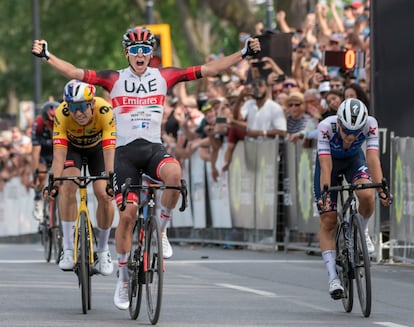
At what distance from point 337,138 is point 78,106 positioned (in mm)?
2316

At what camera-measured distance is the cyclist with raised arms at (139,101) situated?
1353 centimetres

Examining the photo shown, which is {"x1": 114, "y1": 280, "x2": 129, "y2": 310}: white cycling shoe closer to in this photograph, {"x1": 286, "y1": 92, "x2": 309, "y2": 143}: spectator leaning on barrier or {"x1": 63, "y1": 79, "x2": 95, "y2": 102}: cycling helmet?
{"x1": 63, "y1": 79, "x2": 95, "y2": 102}: cycling helmet

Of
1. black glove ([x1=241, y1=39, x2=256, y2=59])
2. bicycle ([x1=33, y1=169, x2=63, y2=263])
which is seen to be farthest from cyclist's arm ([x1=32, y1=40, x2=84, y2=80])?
bicycle ([x1=33, y1=169, x2=63, y2=263])

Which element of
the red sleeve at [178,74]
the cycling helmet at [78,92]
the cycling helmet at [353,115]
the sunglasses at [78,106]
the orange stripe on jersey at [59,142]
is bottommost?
the orange stripe on jersey at [59,142]

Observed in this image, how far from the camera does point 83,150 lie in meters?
15.3

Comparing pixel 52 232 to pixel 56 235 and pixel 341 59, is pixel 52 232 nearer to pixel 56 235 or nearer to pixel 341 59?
pixel 56 235

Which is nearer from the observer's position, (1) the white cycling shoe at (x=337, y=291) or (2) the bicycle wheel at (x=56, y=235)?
(1) the white cycling shoe at (x=337, y=291)

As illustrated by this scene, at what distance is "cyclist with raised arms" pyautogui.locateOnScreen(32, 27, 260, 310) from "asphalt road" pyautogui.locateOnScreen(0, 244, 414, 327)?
746 mm

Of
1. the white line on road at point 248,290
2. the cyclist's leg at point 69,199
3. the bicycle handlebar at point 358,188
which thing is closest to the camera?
the bicycle handlebar at point 358,188

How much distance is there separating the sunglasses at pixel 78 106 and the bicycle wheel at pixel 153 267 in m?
1.86

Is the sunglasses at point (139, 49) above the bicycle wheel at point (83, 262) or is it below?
above

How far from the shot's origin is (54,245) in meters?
20.9

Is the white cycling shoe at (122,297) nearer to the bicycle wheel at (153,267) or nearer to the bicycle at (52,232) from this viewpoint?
the bicycle wheel at (153,267)

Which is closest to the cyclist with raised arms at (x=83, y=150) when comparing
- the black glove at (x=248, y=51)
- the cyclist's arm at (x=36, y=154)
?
the black glove at (x=248, y=51)
